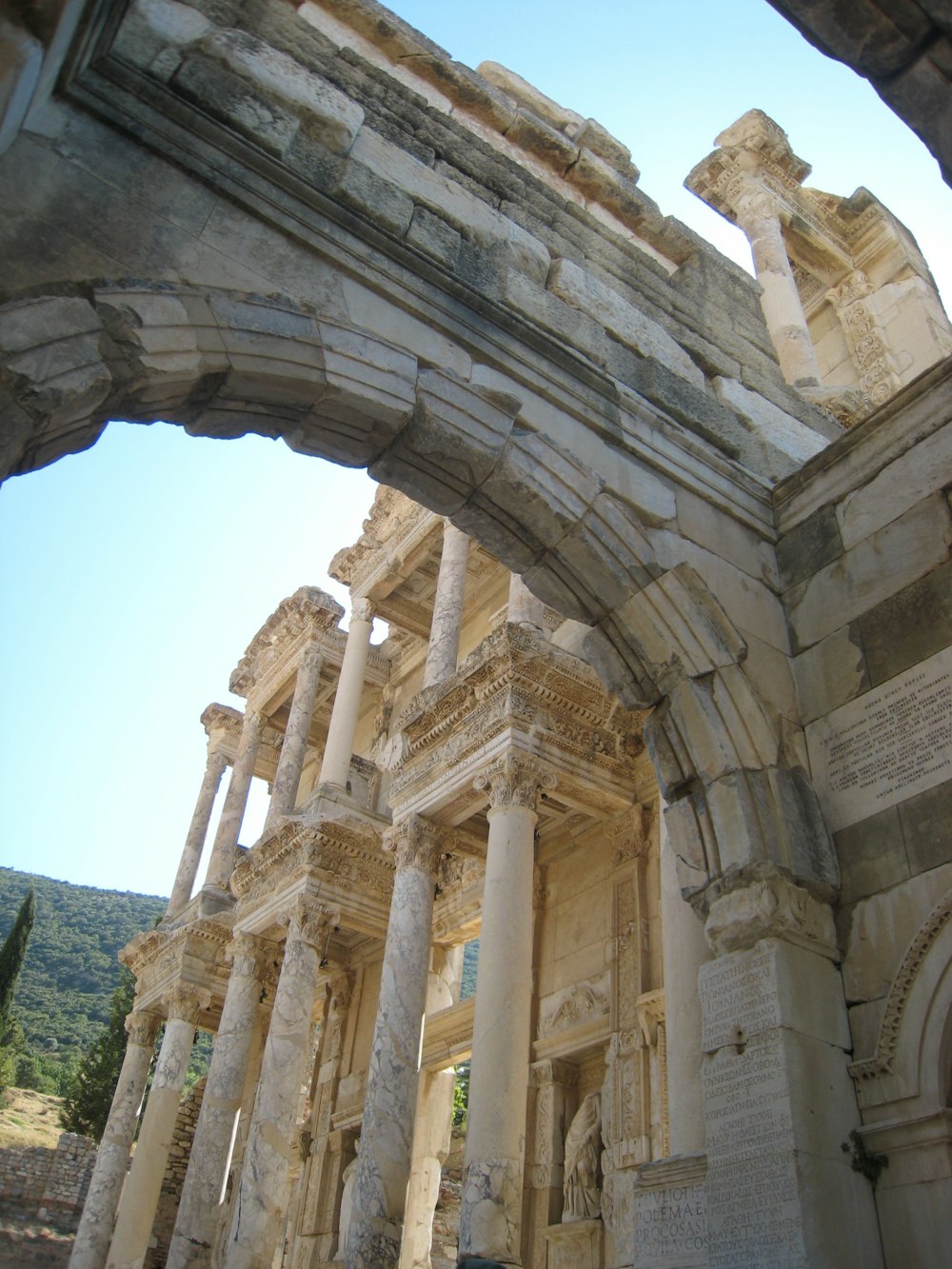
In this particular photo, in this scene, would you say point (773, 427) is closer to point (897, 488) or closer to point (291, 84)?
point (897, 488)

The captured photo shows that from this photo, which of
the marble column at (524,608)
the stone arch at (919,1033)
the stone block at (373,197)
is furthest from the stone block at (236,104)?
the marble column at (524,608)

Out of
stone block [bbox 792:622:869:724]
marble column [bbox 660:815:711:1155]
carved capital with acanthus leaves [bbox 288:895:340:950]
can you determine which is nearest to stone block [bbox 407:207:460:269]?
stone block [bbox 792:622:869:724]

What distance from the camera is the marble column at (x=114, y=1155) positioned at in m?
16.5

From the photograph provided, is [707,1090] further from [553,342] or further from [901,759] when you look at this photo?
[553,342]

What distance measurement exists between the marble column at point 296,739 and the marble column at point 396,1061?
474 centimetres

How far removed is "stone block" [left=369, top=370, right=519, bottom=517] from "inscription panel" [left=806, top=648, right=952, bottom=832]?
2336 mm

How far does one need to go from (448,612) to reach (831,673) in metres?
8.74

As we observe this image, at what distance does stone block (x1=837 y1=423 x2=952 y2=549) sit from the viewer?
580cm

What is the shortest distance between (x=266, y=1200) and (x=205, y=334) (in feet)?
35.6

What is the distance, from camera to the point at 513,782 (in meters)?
11.1

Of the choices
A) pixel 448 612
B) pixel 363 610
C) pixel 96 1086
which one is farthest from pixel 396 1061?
pixel 96 1086

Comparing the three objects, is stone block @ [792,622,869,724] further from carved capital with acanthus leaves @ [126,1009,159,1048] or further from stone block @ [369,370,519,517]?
carved capital with acanthus leaves @ [126,1009,159,1048]

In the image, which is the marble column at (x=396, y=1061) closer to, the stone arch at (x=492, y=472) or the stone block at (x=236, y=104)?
the stone arch at (x=492, y=472)

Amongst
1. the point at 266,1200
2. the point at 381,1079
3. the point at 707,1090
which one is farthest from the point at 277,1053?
the point at 707,1090
